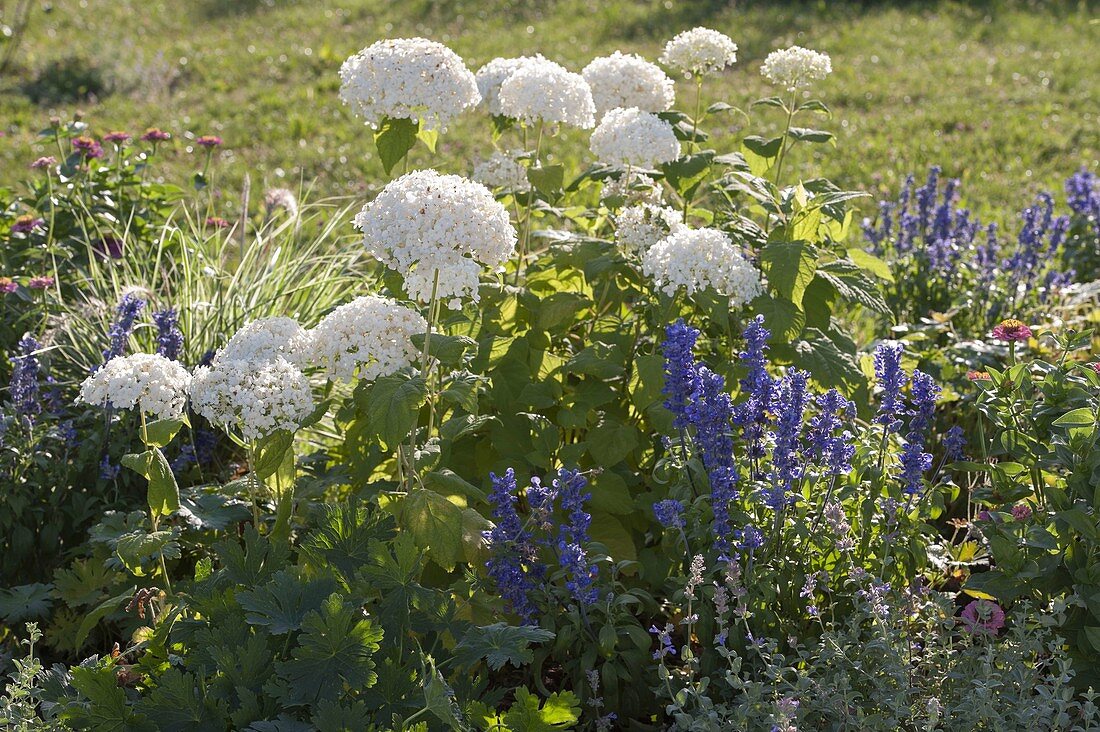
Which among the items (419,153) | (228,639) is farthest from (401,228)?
(419,153)

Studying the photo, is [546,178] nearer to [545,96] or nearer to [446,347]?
[545,96]

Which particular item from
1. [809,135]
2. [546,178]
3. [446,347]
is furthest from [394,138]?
[809,135]

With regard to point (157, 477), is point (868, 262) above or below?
above

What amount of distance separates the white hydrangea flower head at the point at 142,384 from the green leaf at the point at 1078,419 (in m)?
2.03

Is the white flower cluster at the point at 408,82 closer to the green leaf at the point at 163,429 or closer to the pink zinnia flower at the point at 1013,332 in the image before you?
the green leaf at the point at 163,429

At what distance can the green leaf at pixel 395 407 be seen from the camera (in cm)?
251

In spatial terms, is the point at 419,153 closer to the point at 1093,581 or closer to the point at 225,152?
the point at 225,152

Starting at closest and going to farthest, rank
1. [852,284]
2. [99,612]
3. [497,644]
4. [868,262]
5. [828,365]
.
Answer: [497,644] < [99,612] < [828,365] < [852,284] < [868,262]

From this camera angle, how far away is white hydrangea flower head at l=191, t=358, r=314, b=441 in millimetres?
2562

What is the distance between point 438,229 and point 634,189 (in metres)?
1.24

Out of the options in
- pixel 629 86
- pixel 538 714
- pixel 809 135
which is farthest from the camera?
pixel 629 86

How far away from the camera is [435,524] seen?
260cm

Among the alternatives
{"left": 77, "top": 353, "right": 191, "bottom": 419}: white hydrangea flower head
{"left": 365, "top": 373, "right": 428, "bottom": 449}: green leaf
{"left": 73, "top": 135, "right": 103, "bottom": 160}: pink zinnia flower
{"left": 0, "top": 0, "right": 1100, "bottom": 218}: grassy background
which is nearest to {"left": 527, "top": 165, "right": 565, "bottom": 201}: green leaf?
{"left": 365, "top": 373, "right": 428, "bottom": 449}: green leaf

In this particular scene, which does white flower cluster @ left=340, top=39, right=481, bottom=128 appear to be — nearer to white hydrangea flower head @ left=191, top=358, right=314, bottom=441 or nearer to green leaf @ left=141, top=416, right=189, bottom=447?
white hydrangea flower head @ left=191, top=358, right=314, bottom=441
